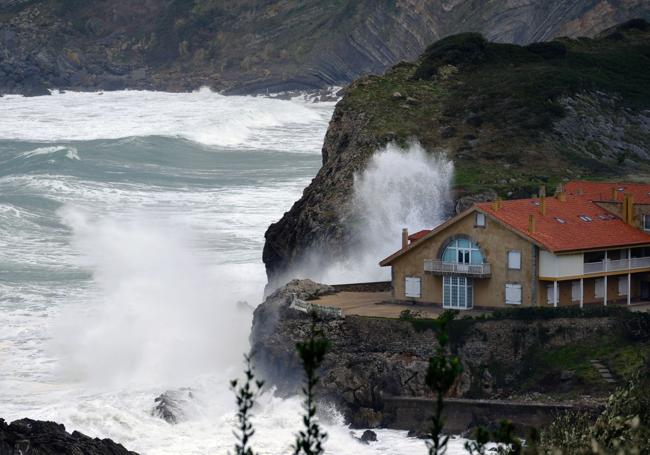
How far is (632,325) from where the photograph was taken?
38625 mm

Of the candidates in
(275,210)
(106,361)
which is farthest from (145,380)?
(275,210)

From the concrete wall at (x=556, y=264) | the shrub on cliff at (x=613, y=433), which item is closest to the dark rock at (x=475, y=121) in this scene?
the concrete wall at (x=556, y=264)

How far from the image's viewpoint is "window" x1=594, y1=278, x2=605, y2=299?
4097 cm

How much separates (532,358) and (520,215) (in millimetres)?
3821

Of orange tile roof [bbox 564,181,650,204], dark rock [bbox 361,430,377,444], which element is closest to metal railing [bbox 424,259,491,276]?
orange tile roof [bbox 564,181,650,204]

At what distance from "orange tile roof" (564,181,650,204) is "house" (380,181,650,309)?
0.97m

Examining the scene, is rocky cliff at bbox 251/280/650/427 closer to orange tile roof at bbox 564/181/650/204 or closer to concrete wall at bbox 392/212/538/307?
concrete wall at bbox 392/212/538/307

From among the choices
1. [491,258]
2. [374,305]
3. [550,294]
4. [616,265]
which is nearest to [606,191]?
[616,265]

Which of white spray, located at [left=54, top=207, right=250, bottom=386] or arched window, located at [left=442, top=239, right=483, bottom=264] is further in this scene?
white spray, located at [left=54, top=207, right=250, bottom=386]

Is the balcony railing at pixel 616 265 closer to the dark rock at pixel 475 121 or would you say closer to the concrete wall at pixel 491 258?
the concrete wall at pixel 491 258

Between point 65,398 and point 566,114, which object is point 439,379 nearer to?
point 65,398

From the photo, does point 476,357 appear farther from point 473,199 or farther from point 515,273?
point 473,199

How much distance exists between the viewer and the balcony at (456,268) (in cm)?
4028

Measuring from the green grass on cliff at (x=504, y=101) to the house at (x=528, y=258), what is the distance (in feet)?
36.3
